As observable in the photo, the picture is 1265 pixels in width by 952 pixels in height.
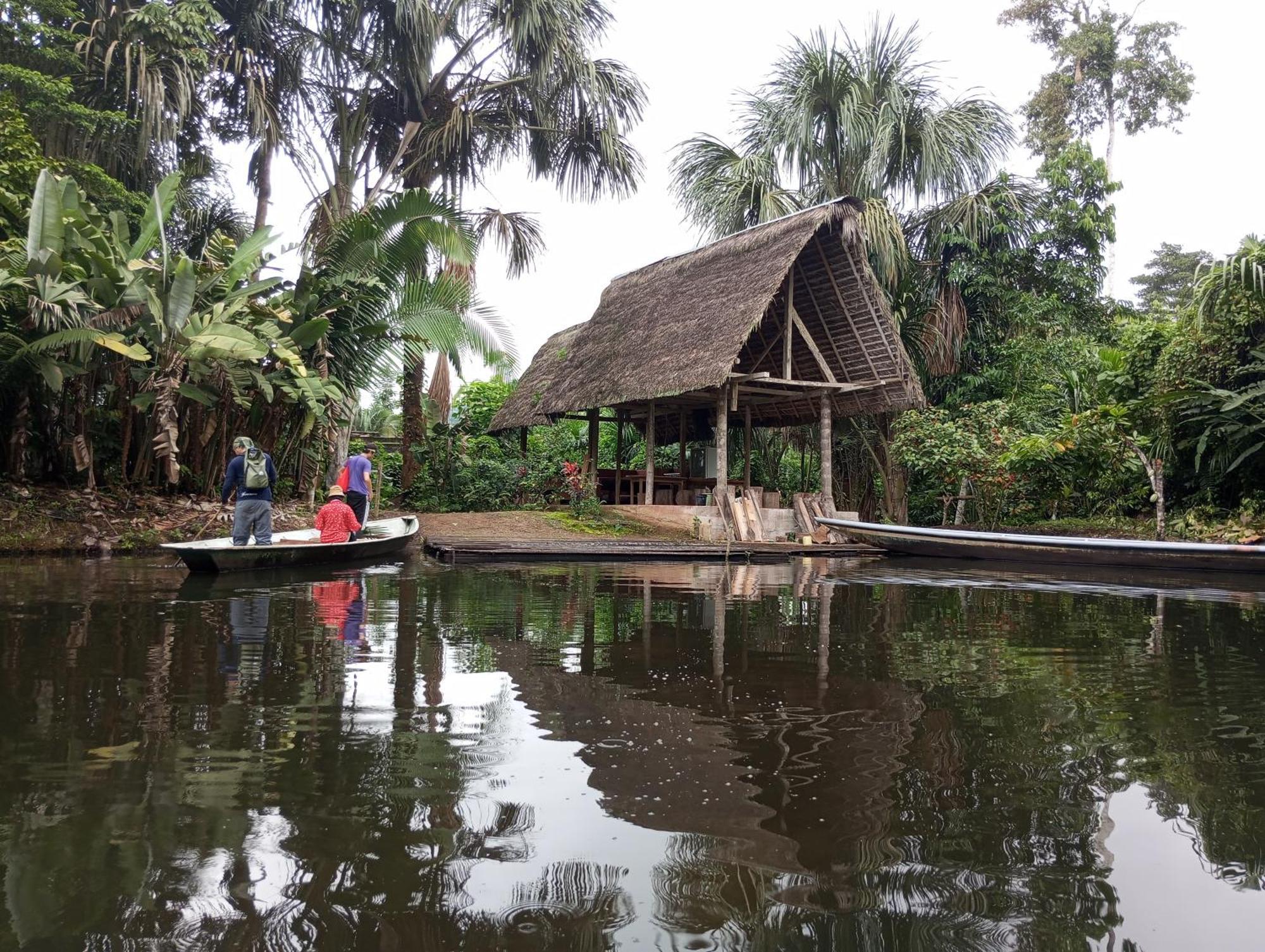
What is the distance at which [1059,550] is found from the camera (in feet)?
34.3

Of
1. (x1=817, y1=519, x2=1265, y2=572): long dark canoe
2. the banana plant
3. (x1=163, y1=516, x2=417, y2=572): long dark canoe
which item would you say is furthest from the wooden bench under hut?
the banana plant

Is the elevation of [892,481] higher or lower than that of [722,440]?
lower

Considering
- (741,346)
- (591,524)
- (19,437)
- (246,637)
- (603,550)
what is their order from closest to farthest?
(246,637)
(19,437)
(603,550)
(741,346)
(591,524)

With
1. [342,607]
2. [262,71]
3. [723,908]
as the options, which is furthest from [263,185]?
[723,908]

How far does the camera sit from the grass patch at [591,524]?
13727 millimetres

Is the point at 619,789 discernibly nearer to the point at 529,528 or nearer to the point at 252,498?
the point at 252,498

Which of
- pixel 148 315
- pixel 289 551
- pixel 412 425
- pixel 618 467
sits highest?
pixel 148 315

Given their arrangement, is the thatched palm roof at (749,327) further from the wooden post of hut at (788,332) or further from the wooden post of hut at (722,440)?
the wooden post of hut at (722,440)

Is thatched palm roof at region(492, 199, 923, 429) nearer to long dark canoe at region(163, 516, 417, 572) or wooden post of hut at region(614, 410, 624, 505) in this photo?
wooden post of hut at region(614, 410, 624, 505)

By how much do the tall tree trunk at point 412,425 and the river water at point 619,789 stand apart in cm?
1074

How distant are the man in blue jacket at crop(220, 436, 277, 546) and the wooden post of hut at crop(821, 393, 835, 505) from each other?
358 inches

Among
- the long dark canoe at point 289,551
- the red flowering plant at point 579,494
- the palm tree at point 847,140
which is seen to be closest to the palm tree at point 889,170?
the palm tree at point 847,140

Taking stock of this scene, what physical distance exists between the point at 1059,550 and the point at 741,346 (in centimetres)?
483

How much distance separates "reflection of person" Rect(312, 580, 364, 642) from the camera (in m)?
4.98
